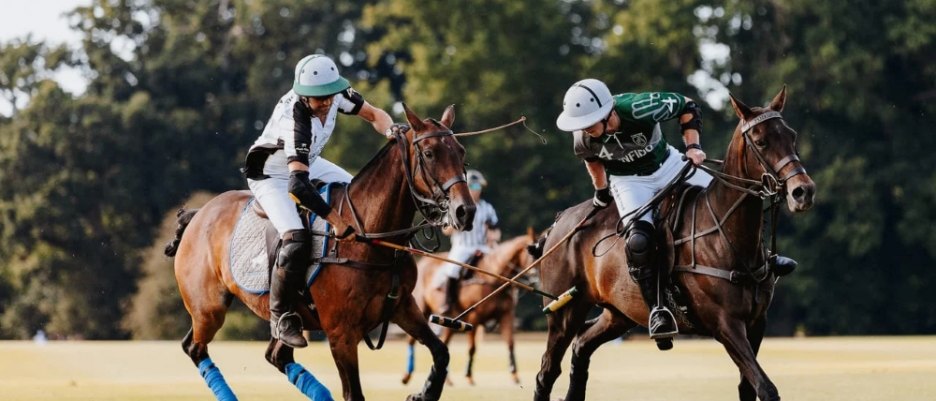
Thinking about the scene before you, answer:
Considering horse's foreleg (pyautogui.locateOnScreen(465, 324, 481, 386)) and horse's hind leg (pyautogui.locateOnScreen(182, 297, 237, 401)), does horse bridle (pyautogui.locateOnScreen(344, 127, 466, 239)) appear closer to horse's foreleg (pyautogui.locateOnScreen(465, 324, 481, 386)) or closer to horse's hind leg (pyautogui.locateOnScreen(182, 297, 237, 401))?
horse's hind leg (pyautogui.locateOnScreen(182, 297, 237, 401))

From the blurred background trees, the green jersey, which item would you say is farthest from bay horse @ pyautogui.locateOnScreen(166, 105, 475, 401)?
the blurred background trees

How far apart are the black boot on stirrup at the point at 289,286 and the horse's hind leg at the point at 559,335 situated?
213cm

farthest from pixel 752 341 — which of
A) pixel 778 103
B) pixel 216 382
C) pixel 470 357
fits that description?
pixel 470 357

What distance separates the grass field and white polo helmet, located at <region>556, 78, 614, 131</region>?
4.33 m

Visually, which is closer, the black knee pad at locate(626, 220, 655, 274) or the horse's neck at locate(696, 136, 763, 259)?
the horse's neck at locate(696, 136, 763, 259)

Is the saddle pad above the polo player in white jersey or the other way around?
the other way around

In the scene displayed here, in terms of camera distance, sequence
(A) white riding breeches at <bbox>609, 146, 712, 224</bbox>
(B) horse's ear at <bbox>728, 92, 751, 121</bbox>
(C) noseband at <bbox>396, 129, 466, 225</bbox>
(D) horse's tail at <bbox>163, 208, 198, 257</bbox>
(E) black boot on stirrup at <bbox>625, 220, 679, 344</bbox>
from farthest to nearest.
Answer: (D) horse's tail at <bbox>163, 208, 198, 257</bbox> < (A) white riding breeches at <bbox>609, 146, 712, 224</bbox> < (E) black boot on stirrup at <bbox>625, 220, 679, 344</bbox> < (B) horse's ear at <bbox>728, 92, 751, 121</bbox> < (C) noseband at <bbox>396, 129, 466, 225</bbox>

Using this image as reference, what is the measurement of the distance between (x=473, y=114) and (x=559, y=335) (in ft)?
113

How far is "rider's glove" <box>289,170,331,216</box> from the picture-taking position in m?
9.73

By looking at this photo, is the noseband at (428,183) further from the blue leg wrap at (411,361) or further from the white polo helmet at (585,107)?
the blue leg wrap at (411,361)

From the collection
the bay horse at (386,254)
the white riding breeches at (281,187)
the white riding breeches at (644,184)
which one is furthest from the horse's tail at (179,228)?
the white riding breeches at (644,184)

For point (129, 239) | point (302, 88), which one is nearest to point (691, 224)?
point (302, 88)

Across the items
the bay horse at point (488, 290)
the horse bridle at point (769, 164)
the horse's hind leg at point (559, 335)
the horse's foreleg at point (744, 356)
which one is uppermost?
the horse bridle at point (769, 164)

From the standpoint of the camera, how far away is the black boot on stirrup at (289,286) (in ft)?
32.8
